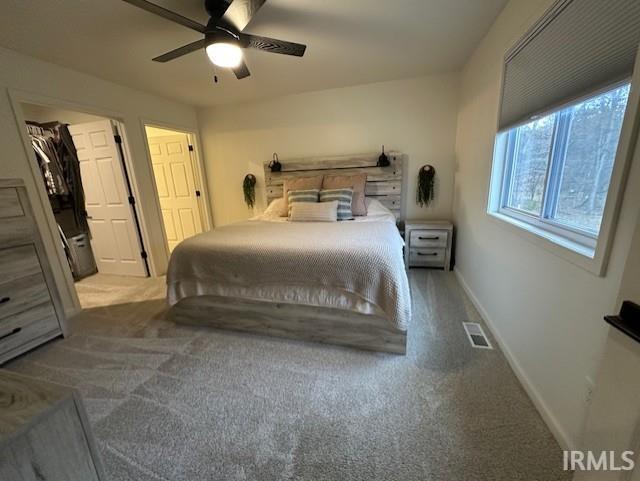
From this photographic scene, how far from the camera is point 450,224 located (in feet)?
10.6

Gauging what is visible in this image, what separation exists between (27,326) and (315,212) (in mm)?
2613

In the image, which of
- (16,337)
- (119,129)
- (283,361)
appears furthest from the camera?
(119,129)

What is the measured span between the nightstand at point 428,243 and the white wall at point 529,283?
34 centimetres

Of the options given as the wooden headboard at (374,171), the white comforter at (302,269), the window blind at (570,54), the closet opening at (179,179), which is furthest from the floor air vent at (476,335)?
the closet opening at (179,179)

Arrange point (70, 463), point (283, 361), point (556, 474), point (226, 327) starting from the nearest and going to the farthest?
point (70, 463), point (556, 474), point (283, 361), point (226, 327)

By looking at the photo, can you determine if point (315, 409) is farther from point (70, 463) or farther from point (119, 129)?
point (119, 129)

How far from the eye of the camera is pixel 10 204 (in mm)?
1919

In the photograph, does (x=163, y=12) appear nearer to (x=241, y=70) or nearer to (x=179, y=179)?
(x=241, y=70)

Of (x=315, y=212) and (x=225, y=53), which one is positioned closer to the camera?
(x=225, y=53)

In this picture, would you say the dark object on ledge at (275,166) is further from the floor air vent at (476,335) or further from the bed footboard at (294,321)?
the floor air vent at (476,335)

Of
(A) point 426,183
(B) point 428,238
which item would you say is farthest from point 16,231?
(A) point 426,183

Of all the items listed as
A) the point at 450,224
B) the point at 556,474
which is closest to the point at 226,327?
the point at 556,474

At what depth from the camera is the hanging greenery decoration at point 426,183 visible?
345 cm

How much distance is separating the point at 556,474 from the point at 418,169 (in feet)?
10.3
